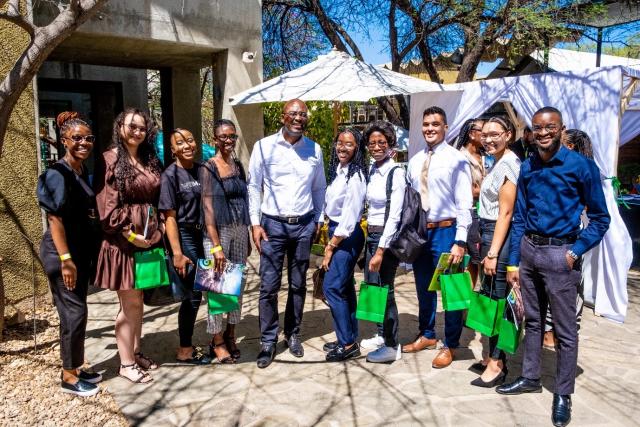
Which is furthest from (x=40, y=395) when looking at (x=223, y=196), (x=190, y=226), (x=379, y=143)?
(x=379, y=143)

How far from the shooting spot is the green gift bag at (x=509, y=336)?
3.39m

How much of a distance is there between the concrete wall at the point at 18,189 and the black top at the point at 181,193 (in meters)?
2.14

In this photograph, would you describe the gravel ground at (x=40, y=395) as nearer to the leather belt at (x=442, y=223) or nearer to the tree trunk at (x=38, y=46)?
the tree trunk at (x=38, y=46)

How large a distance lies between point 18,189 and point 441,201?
3.93 m

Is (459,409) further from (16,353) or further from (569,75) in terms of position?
(569,75)

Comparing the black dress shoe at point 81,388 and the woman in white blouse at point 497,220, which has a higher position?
the woman in white blouse at point 497,220

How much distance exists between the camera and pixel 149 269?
11.6ft

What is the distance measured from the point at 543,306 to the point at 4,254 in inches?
184

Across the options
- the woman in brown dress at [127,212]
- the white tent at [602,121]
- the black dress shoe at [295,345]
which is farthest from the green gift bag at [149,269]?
the white tent at [602,121]

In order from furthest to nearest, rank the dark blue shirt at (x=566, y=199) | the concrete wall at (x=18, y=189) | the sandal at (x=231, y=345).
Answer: the concrete wall at (x=18, y=189)
the sandal at (x=231, y=345)
the dark blue shirt at (x=566, y=199)

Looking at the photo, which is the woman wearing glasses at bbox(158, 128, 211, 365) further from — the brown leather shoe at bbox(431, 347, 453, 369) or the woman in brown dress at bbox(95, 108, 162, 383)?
the brown leather shoe at bbox(431, 347, 453, 369)

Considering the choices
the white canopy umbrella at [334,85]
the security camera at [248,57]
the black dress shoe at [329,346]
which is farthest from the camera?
the security camera at [248,57]

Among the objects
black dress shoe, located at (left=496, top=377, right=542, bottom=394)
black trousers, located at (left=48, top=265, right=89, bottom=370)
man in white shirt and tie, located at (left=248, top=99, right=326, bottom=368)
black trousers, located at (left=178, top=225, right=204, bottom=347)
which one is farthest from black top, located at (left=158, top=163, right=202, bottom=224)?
black dress shoe, located at (left=496, top=377, right=542, bottom=394)

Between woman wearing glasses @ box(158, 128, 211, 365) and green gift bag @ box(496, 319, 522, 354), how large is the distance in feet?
7.21
